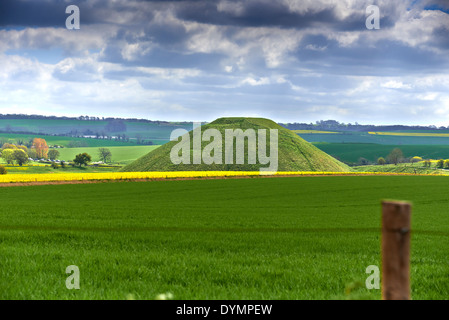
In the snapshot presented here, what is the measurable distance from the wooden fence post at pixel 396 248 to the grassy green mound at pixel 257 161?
376 feet

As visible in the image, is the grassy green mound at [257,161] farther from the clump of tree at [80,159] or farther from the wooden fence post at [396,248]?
the wooden fence post at [396,248]

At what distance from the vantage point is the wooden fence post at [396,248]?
13.6ft

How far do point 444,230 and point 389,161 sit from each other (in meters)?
188

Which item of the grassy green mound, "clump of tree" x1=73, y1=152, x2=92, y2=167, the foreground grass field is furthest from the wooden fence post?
"clump of tree" x1=73, y1=152, x2=92, y2=167

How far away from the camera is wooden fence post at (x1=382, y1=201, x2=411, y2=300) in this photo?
13.6ft

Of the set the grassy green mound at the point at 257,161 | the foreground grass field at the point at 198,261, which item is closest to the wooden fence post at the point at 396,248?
the foreground grass field at the point at 198,261

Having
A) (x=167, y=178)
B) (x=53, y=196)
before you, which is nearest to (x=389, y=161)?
(x=167, y=178)

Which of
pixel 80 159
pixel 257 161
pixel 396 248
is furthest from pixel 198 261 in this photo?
Result: pixel 80 159

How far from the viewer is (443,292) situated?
8594 mm

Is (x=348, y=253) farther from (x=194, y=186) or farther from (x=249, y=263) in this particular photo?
(x=194, y=186)

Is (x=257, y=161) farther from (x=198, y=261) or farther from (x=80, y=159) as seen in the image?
(x=198, y=261)

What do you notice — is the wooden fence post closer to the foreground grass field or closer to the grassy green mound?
the foreground grass field

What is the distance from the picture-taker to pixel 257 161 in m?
126

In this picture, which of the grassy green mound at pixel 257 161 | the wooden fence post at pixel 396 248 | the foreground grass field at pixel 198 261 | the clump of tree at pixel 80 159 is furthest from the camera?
the clump of tree at pixel 80 159
